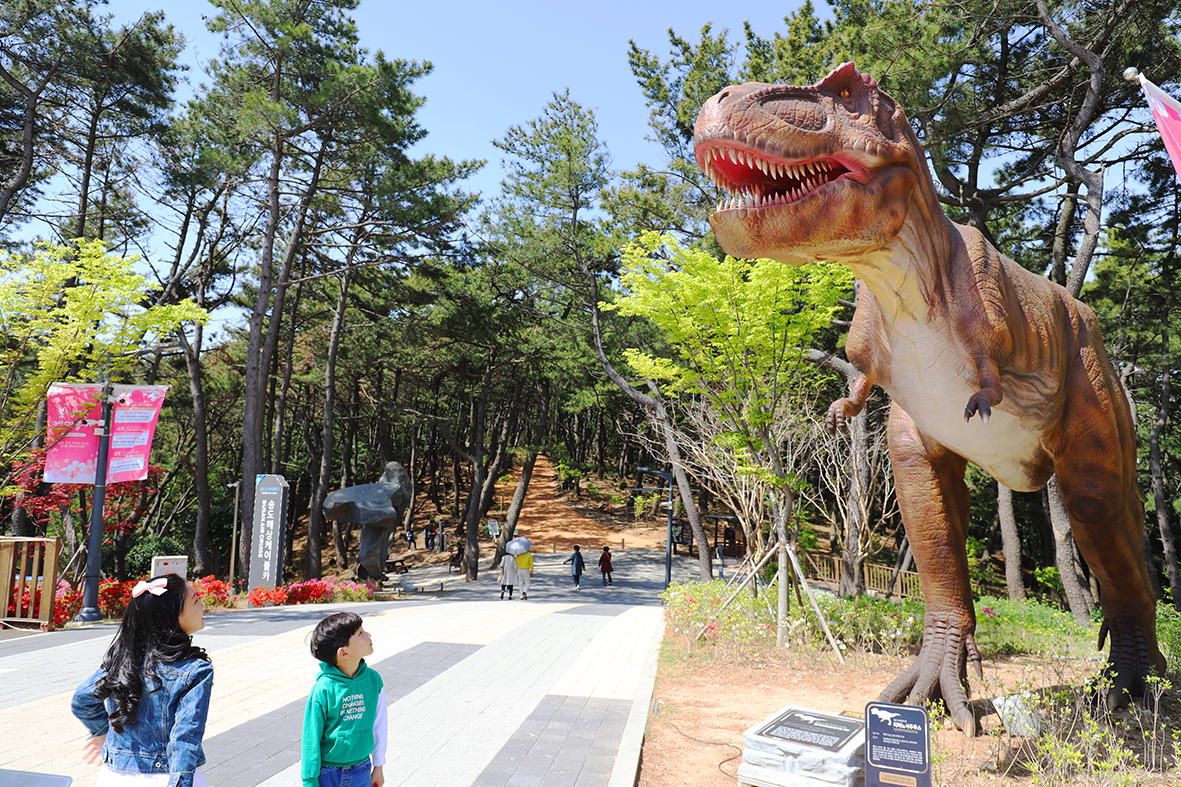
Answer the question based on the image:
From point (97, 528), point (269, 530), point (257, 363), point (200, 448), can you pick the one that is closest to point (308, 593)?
point (269, 530)

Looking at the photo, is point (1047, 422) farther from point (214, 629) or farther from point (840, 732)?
point (214, 629)

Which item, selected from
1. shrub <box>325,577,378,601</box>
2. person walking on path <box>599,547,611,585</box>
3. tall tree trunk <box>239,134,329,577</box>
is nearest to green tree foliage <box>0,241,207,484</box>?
tall tree trunk <box>239,134,329,577</box>

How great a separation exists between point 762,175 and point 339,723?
289cm

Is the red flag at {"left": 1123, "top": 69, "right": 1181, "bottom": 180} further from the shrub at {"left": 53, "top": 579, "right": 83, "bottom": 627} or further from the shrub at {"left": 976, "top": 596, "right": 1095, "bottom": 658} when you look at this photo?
the shrub at {"left": 53, "top": 579, "right": 83, "bottom": 627}

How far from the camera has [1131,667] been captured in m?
4.48

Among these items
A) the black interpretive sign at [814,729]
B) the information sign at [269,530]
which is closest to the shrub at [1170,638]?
the black interpretive sign at [814,729]

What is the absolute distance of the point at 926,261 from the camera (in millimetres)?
3449

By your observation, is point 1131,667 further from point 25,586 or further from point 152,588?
point 25,586

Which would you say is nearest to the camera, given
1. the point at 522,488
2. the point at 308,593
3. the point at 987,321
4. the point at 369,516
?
the point at 987,321

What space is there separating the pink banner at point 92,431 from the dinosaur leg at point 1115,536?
12.2 m

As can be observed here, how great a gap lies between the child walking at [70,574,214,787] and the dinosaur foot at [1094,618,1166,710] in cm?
499

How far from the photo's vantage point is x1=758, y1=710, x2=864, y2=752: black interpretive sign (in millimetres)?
3719

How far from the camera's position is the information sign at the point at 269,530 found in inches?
535

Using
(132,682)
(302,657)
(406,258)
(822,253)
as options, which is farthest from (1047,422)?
(406,258)
